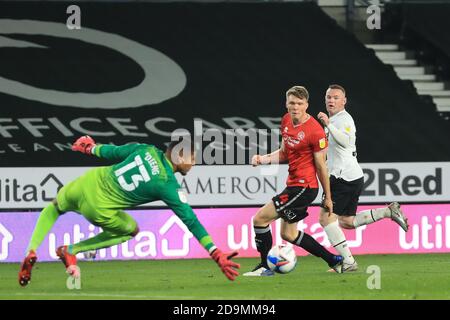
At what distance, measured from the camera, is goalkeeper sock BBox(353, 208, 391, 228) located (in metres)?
15.3

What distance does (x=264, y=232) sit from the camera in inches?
548

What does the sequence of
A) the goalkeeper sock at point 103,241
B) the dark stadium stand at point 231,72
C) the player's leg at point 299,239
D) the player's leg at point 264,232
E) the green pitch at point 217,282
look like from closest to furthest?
the green pitch at point 217,282
the goalkeeper sock at point 103,241
the player's leg at point 264,232
the player's leg at point 299,239
the dark stadium stand at point 231,72

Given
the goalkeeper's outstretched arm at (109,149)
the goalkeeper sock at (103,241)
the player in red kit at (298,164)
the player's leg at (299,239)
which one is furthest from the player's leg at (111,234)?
the player's leg at (299,239)

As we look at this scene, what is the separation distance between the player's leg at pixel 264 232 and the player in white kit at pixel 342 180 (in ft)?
2.50

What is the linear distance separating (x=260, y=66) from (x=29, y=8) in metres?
3.63

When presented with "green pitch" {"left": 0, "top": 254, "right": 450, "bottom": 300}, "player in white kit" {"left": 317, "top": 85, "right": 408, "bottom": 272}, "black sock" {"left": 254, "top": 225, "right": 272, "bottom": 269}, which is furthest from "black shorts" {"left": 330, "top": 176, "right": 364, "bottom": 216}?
"black sock" {"left": 254, "top": 225, "right": 272, "bottom": 269}

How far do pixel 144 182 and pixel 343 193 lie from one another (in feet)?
11.7

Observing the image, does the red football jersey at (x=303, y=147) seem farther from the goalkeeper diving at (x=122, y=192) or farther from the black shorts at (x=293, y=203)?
the goalkeeper diving at (x=122, y=192)

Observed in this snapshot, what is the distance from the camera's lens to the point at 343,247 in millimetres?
14328

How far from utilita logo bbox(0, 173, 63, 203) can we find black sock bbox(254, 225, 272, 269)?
486 centimetres

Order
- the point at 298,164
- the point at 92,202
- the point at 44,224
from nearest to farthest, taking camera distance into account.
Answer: the point at 92,202 → the point at 44,224 → the point at 298,164

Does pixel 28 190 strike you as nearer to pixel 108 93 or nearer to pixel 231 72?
pixel 108 93

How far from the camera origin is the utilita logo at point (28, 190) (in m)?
18.0

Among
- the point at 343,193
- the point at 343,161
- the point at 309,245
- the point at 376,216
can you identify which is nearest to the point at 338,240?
the point at 309,245
